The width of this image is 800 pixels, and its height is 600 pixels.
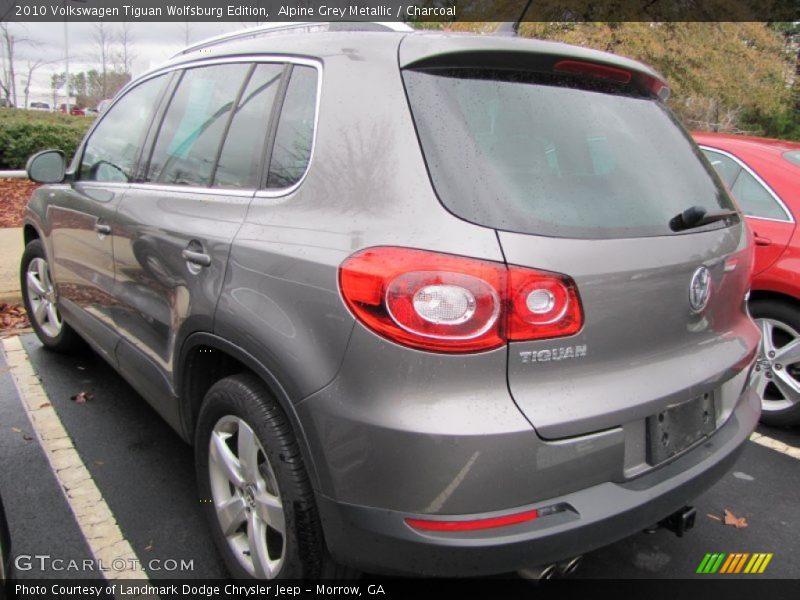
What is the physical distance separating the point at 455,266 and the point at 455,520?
25.0 inches

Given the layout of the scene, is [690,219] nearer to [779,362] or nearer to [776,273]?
[776,273]

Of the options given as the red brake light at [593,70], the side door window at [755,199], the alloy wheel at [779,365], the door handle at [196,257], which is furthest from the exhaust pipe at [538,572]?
the side door window at [755,199]

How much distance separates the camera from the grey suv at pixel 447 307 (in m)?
1.59

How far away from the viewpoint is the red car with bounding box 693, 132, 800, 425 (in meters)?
3.56

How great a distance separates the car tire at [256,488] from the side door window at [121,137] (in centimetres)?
145

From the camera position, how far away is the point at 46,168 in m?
3.56

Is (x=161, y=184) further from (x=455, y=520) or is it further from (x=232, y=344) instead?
(x=455, y=520)

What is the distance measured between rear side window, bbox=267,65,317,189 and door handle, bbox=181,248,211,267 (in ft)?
1.07

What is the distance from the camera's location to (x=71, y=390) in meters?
3.92

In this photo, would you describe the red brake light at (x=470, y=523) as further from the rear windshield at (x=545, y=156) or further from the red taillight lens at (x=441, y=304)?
the rear windshield at (x=545, y=156)

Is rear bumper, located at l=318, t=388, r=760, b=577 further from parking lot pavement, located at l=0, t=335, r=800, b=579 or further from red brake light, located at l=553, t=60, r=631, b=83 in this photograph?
red brake light, located at l=553, t=60, r=631, b=83

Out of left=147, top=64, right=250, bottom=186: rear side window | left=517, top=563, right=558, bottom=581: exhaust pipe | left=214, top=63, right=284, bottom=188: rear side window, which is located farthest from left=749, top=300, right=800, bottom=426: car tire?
left=147, top=64, right=250, bottom=186: rear side window

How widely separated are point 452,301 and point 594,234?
0.47m

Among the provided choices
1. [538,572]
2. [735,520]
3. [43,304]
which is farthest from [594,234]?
[43,304]
